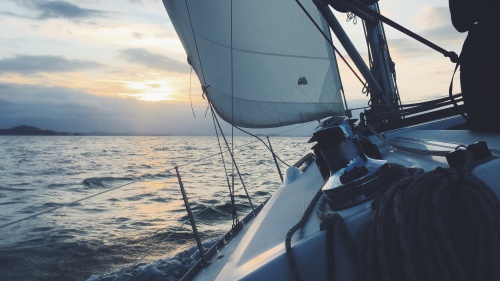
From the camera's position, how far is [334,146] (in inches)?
46.1

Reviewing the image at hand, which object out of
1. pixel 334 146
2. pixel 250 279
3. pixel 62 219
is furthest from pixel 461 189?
pixel 62 219

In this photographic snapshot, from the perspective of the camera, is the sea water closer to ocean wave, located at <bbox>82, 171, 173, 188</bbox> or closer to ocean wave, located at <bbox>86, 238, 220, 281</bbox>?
ocean wave, located at <bbox>86, 238, 220, 281</bbox>

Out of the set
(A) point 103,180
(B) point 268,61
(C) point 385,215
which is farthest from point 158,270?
(A) point 103,180

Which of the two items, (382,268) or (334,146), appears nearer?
(382,268)

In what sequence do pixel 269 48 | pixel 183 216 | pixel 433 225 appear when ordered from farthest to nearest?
pixel 183 216 < pixel 269 48 < pixel 433 225

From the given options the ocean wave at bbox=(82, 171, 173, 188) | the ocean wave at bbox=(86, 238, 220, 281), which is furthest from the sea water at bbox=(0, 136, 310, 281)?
the ocean wave at bbox=(82, 171, 173, 188)

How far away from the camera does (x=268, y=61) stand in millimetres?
4336

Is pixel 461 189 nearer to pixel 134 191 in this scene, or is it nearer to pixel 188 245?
pixel 188 245

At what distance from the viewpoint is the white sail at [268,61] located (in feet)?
14.0

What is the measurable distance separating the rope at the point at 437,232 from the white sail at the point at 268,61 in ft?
11.5

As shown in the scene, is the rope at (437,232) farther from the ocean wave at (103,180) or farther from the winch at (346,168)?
the ocean wave at (103,180)

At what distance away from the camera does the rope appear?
0.75m

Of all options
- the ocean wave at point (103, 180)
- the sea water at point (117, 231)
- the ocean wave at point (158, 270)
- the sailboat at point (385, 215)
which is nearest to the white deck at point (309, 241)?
the sailboat at point (385, 215)

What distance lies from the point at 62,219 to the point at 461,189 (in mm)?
9056
